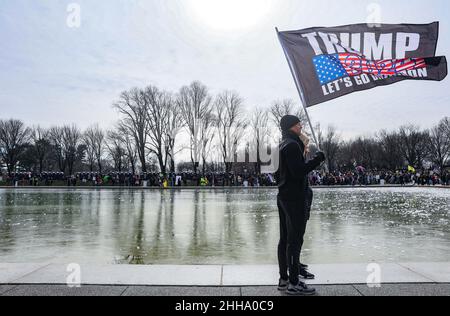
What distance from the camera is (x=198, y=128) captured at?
5947cm

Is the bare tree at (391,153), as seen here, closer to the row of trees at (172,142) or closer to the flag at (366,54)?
the row of trees at (172,142)

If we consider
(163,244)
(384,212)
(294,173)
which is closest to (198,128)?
(384,212)

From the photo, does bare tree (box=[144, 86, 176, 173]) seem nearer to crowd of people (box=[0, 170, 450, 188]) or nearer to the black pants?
crowd of people (box=[0, 170, 450, 188])

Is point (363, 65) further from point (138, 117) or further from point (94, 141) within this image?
point (94, 141)

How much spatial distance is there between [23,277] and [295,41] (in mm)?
5072

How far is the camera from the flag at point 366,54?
628cm

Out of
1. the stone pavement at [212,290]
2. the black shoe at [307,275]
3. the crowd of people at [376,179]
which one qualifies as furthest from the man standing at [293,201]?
the crowd of people at [376,179]

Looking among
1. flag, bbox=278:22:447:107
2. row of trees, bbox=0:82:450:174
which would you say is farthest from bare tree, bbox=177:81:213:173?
flag, bbox=278:22:447:107

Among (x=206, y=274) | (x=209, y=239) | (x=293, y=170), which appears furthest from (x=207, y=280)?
(x=209, y=239)

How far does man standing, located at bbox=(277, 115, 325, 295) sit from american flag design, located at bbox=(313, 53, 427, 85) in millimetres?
2098

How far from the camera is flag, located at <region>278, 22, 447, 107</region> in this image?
628cm

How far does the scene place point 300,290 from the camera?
14.1ft

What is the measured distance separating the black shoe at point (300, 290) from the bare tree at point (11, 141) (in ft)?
289

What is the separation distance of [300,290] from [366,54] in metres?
4.05
